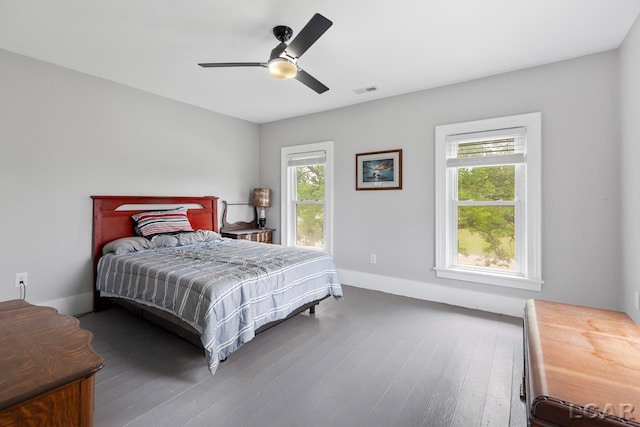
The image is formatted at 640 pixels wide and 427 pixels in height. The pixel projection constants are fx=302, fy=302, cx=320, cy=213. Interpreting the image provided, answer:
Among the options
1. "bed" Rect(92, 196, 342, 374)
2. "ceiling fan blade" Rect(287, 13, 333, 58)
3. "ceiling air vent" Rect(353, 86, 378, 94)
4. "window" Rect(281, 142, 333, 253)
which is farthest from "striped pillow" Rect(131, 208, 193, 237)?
"ceiling air vent" Rect(353, 86, 378, 94)

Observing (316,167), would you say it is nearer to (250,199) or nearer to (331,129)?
(331,129)

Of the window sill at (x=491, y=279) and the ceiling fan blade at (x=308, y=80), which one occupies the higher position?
the ceiling fan blade at (x=308, y=80)

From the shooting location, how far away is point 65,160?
3.12 metres

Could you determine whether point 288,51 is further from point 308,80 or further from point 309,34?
point 308,80

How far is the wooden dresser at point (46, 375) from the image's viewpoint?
0.74m

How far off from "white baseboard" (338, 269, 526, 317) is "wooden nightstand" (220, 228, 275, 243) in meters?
1.34

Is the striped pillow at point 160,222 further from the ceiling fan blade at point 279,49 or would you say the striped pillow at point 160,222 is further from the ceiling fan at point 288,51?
the ceiling fan blade at point 279,49

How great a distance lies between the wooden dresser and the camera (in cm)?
74

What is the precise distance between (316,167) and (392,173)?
129 cm

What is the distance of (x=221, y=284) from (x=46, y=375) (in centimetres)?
132

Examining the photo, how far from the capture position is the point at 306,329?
2.83 meters

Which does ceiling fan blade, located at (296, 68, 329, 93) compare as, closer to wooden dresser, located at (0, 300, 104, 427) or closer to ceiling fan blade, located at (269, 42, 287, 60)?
ceiling fan blade, located at (269, 42, 287, 60)

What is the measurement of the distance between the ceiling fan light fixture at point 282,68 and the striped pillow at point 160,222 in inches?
91.2

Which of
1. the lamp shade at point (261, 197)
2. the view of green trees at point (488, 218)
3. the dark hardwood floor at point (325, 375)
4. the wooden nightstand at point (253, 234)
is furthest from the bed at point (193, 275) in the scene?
the view of green trees at point (488, 218)
